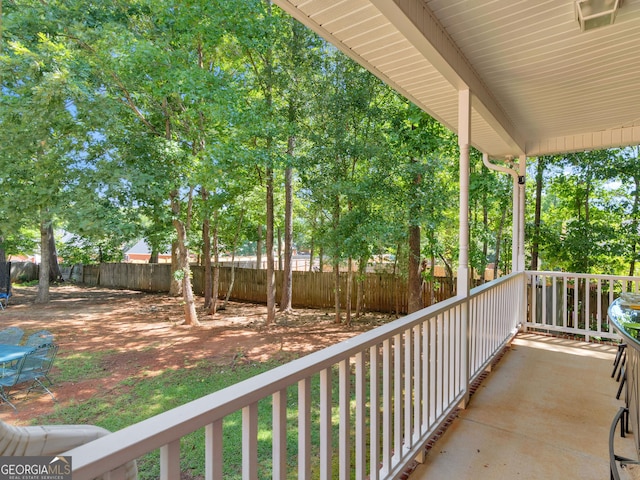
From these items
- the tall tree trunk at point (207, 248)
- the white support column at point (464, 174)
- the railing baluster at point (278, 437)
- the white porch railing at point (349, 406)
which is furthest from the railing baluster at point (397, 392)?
the tall tree trunk at point (207, 248)

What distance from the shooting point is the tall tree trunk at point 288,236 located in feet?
27.9

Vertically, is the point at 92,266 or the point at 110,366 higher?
the point at 92,266

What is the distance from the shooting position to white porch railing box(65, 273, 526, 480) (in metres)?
0.82

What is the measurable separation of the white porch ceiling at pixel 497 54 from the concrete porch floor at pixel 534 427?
264 cm

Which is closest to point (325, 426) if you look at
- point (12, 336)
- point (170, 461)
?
point (170, 461)

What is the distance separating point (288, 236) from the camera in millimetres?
9250

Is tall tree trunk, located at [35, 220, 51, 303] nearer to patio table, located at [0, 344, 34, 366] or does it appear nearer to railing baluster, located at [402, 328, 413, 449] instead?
patio table, located at [0, 344, 34, 366]

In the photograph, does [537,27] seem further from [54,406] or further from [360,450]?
[54,406]

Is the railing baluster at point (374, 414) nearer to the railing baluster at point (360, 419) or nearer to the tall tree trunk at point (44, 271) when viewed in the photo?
the railing baluster at point (360, 419)

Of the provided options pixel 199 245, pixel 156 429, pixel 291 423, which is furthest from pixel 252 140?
pixel 156 429

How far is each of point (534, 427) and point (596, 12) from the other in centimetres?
283

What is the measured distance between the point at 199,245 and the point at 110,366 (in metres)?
6.35

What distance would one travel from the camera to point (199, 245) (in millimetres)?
11820

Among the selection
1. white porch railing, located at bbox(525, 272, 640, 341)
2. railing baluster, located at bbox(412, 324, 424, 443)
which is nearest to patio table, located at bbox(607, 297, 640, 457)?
railing baluster, located at bbox(412, 324, 424, 443)
